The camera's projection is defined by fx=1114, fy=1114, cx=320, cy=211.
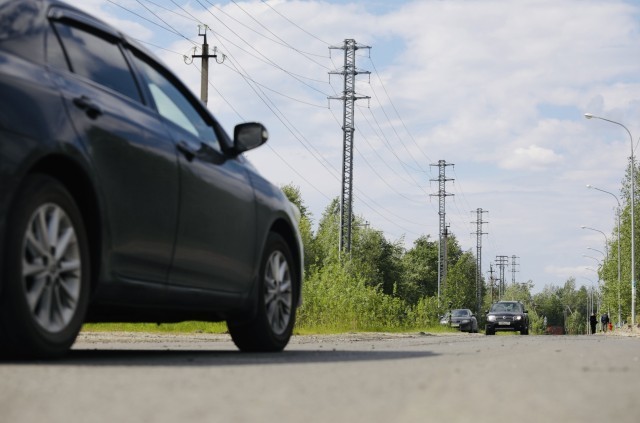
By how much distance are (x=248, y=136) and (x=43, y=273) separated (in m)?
2.66

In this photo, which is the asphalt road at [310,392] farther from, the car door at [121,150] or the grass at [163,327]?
the grass at [163,327]

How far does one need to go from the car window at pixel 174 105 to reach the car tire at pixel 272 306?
3.48 ft

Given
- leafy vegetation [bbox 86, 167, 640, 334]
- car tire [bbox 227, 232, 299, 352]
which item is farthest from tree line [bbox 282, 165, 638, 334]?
car tire [bbox 227, 232, 299, 352]

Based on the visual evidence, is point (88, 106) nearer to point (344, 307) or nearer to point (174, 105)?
point (174, 105)

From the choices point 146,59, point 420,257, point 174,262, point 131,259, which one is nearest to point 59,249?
point 131,259

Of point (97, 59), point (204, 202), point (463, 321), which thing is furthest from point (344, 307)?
point (463, 321)

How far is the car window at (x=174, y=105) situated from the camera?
23.9 ft

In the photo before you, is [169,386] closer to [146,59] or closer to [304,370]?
[304,370]

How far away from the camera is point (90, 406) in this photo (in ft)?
12.7

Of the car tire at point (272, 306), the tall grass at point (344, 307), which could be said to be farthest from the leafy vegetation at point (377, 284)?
the car tire at point (272, 306)

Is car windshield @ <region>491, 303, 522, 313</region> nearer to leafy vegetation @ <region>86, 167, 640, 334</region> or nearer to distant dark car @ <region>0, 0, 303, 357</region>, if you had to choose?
leafy vegetation @ <region>86, 167, 640, 334</region>

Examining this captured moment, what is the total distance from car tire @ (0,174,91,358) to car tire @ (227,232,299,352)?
236 centimetres

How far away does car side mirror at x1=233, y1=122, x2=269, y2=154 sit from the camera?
8055mm

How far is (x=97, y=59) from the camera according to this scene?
677 centimetres
